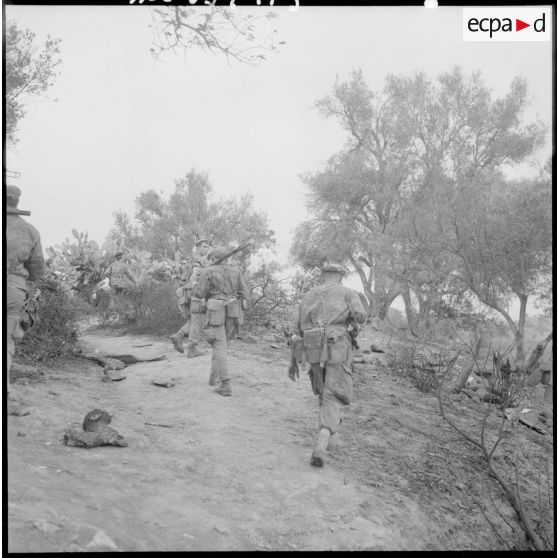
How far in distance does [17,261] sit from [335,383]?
2982 mm

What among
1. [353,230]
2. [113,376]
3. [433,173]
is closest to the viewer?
[113,376]

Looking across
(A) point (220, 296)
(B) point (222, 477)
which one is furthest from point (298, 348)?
(A) point (220, 296)

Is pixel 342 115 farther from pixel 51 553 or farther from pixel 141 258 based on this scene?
pixel 51 553

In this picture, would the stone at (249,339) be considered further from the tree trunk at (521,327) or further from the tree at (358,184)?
the tree at (358,184)

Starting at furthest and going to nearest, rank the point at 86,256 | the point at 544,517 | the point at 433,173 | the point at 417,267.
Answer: the point at 433,173
the point at 417,267
the point at 86,256
the point at 544,517

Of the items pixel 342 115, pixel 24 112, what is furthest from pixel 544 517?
pixel 342 115

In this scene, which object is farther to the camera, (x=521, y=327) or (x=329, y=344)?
(x=521, y=327)

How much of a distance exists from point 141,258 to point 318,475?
9.17m

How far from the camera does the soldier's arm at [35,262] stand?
14.1 feet

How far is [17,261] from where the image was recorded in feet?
13.5

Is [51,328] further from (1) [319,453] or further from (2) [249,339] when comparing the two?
(1) [319,453]

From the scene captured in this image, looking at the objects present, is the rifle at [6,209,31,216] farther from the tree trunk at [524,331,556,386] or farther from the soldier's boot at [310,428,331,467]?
the tree trunk at [524,331,556,386]

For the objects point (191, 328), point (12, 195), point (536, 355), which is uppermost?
point (12, 195)

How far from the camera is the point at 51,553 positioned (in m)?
2.64
